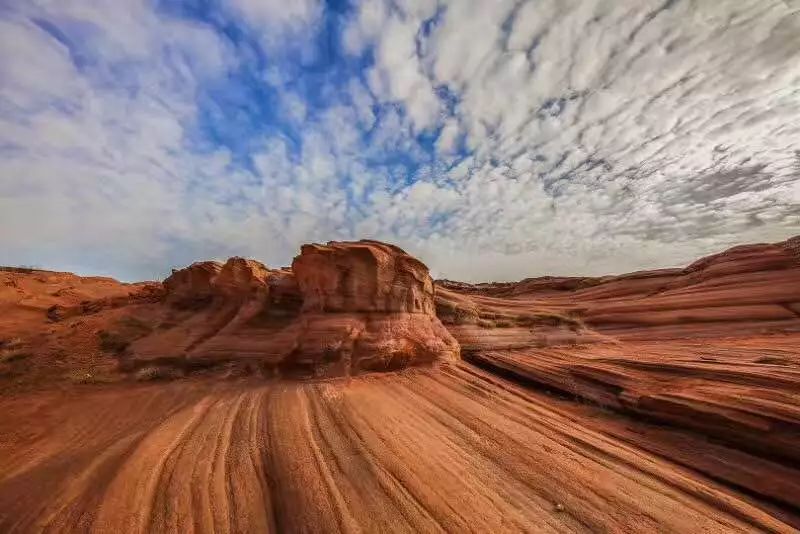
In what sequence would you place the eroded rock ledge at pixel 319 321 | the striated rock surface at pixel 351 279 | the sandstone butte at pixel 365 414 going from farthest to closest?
the striated rock surface at pixel 351 279, the eroded rock ledge at pixel 319 321, the sandstone butte at pixel 365 414

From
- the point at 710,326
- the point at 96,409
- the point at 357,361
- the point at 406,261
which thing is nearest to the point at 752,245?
the point at 710,326

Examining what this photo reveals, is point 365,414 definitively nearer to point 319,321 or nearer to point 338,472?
point 338,472

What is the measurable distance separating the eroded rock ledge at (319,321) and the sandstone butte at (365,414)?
56 millimetres

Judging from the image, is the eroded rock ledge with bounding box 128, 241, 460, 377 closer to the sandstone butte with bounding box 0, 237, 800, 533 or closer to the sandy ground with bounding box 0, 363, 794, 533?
the sandstone butte with bounding box 0, 237, 800, 533

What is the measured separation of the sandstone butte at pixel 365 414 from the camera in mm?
4027

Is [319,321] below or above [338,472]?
→ above

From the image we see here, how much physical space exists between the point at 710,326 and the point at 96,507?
19.6 meters

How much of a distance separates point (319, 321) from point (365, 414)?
3.60 metres

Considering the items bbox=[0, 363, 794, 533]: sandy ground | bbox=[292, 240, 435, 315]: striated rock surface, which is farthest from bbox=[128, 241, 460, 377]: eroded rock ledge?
bbox=[0, 363, 794, 533]: sandy ground

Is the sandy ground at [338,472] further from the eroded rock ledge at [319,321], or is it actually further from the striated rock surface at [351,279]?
the striated rock surface at [351,279]

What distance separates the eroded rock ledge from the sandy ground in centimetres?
160

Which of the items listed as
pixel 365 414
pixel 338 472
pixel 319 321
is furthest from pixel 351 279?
pixel 338 472

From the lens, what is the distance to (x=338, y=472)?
15.0 feet

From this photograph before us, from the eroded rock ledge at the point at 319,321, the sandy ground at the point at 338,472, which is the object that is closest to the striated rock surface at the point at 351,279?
the eroded rock ledge at the point at 319,321
